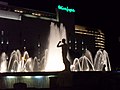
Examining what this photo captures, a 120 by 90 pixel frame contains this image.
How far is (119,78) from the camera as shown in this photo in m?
16.2

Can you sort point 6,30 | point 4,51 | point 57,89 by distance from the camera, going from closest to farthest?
point 57,89
point 4,51
point 6,30

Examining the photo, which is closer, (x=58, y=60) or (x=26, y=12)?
(x=58, y=60)

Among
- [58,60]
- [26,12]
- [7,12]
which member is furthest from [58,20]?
[58,60]

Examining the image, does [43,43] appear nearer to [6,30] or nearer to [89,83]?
[6,30]

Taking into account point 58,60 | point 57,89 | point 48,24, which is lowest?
point 57,89

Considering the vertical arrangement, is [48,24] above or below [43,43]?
above

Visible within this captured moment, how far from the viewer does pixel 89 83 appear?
1551cm

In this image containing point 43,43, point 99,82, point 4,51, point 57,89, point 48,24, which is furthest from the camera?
point 48,24

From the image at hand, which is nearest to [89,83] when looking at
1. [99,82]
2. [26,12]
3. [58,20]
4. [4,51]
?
[99,82]

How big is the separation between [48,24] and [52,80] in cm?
5356

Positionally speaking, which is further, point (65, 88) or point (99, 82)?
point (99, 82)

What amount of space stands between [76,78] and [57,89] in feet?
8.26

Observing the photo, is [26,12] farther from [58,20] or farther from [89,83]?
[89,83]

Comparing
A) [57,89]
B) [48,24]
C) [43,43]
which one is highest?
[48,24]
